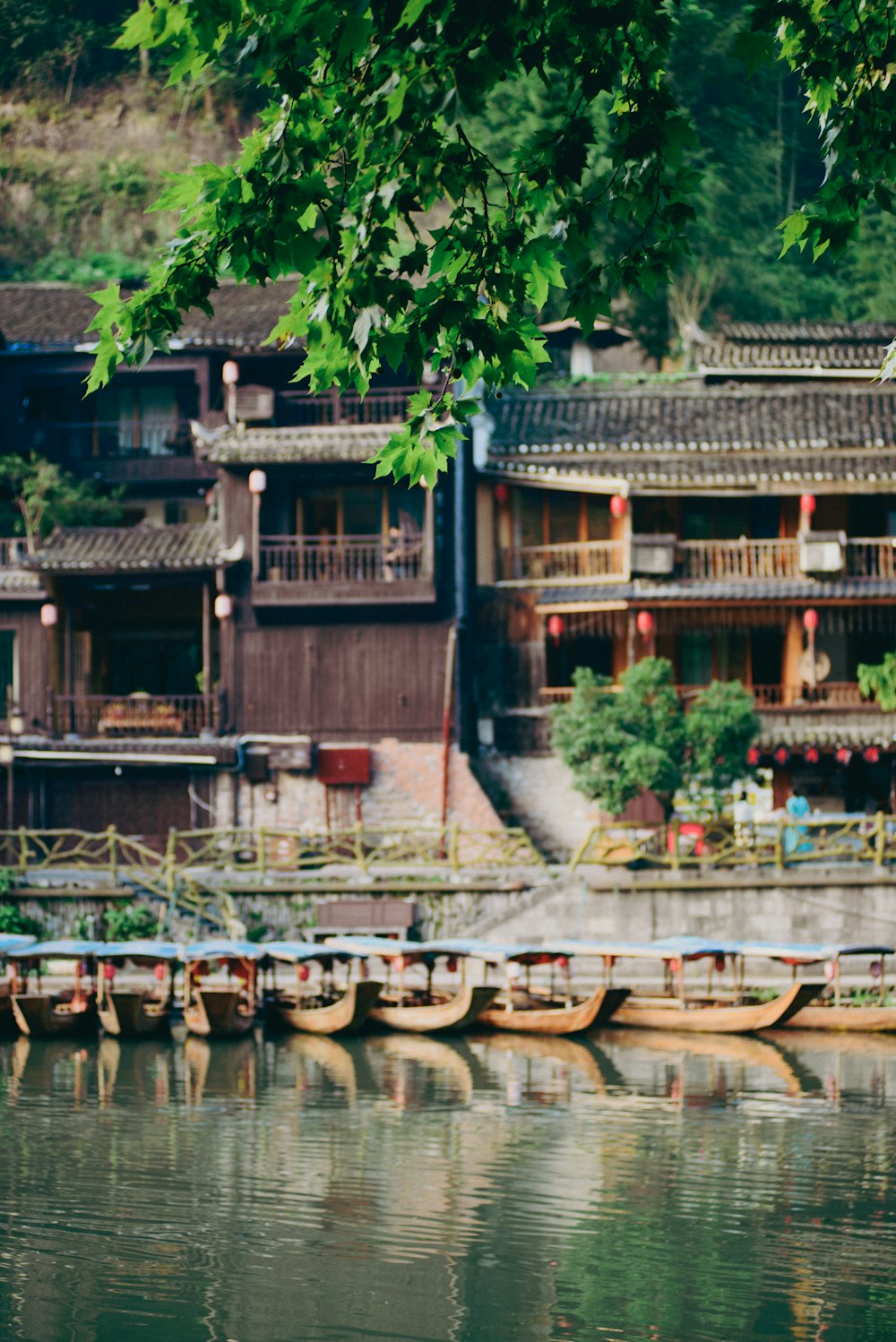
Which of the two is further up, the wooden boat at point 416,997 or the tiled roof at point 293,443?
the tiled roof at point 293,443

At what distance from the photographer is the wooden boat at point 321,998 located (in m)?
25.9

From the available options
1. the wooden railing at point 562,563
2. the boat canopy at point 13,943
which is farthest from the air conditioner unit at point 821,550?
the boat canopy at point 13,943

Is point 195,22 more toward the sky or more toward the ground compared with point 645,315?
more toward the ground

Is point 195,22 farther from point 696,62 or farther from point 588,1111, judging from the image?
point 696,62

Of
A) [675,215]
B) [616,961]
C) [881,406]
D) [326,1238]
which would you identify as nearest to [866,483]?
[881,406]

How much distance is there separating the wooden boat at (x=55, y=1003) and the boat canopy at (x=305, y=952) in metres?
2.74

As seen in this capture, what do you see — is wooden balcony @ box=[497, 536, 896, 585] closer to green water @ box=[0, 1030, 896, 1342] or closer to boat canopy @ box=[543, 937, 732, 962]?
boat canopy @ box=[543, 937, 732, 962]

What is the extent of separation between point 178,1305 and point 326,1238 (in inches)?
85.9

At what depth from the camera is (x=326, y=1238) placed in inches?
592

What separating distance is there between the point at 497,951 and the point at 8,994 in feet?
24.6

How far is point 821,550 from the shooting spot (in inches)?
1359

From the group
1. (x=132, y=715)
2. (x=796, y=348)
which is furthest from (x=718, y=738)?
(x=796, y=348)

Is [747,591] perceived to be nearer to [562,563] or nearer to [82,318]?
[562,563]

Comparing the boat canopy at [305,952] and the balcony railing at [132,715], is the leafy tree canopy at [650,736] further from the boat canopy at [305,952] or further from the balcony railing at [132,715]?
the balcony railing at [132,715]
